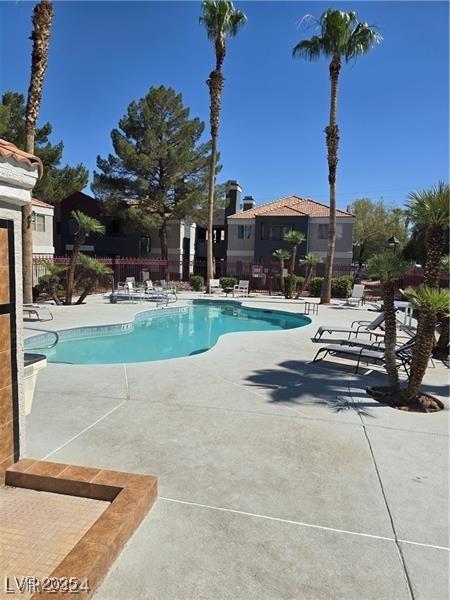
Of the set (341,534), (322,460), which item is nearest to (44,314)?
(322,460)

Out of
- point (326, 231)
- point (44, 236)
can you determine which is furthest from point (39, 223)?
point (326, 231)

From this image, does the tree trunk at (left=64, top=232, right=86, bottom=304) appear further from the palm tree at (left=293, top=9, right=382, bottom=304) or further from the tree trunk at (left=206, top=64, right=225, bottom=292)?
the palm tree at (left=293, top=9, right=382, bottom=304)

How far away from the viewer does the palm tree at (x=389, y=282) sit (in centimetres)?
611

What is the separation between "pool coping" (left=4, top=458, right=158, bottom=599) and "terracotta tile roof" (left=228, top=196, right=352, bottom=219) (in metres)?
31.3

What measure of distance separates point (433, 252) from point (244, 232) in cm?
3037

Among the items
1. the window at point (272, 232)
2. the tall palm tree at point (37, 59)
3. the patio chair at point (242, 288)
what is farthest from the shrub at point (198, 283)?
the tall palm tree at point (37, 59)

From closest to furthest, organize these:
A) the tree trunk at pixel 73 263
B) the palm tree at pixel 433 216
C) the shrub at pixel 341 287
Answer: the palm tree at pixel 433 216
the tree trunk at pixel 73 263
the shrub at pixel 341 287

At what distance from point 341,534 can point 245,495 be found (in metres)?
0.84

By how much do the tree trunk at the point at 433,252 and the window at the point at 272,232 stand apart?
28260 mm

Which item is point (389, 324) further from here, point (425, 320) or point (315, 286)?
point (315, 286)

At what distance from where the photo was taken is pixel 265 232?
3438 centimetres

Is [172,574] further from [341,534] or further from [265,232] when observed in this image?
[265,232]

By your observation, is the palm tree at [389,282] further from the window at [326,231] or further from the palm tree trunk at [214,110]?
the window at [326,231]

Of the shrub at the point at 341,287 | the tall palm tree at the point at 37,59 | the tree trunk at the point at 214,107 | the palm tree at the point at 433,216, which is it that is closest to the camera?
the palm tree at the point at 433,216
